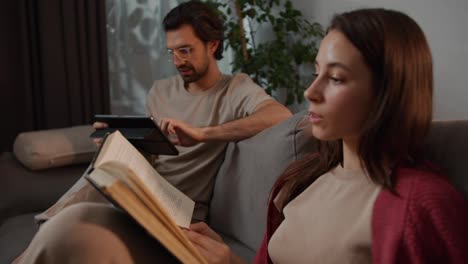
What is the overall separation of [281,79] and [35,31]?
1.20 m

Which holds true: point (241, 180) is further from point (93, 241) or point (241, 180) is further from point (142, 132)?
point (93, 241)

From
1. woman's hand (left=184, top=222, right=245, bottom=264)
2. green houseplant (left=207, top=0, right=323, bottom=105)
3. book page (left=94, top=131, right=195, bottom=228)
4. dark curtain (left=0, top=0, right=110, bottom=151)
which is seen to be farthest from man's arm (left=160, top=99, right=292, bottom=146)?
dark curtain (left=0, top=0, right=110, bottom=151)

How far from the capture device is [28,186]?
6.41 feet

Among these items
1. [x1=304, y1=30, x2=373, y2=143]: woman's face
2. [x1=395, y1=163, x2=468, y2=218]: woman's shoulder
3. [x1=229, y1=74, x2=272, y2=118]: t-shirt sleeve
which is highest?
[x1=304, y1=30, x2=373, y2=143]: woman's face

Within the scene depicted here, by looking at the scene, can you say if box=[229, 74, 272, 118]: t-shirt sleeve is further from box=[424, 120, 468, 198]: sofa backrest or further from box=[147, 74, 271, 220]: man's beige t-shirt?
box=[424, 120, 468, 198]: sofa backrest

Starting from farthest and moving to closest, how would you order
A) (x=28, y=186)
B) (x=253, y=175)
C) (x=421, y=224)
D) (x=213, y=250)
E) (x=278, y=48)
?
(x=278, y=48)
(x=28, y=186)
(x=253, y=175)
(x=213, y=250)
(x=421, y=224)

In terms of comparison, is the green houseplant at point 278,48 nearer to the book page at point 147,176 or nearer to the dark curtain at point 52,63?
the dark curtain at point 52,63

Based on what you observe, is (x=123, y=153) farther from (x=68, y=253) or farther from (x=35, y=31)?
(x=35, y=31)

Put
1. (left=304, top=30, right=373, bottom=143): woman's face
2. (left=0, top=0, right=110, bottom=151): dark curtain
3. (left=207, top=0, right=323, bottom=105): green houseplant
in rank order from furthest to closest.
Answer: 1. (left=207, top=0, right=323, bottom=105): green houseplant
2. (left=0, top=0, right=110, bottom=151): dark curtain
3. (left=304, top=30, right=373, bottom=143): woman's face

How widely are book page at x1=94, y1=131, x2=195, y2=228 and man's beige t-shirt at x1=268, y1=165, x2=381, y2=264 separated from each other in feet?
0.77

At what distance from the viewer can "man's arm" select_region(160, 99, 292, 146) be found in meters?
1.55

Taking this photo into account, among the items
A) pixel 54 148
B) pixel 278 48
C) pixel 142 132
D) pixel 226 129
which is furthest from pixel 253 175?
pixel 278 48

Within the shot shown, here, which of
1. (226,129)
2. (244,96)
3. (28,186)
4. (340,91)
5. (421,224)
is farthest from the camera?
(28,186)

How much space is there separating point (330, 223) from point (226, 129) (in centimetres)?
77
